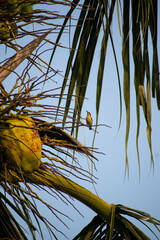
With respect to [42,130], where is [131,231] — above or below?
below

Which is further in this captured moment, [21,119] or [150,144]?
[150,144]

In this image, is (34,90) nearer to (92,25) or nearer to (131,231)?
(131,231)

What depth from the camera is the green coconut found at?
1.65 ft

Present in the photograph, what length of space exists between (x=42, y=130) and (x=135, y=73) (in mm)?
667

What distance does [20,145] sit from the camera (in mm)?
504

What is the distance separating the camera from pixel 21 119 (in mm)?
538

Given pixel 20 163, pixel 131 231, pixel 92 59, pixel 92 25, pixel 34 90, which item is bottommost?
pixel 131 231

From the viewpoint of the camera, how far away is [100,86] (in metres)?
1.15

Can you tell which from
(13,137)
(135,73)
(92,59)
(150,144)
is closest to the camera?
(13,137)

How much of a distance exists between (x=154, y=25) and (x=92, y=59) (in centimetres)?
27

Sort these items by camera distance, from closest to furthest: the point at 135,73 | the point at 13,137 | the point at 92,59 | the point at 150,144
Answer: the point at 13,137, the point at 150,144, the point at 135,73, the point at 92,59

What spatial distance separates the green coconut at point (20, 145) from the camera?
0.50m

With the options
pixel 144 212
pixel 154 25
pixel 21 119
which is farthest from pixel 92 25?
pixel 21 119

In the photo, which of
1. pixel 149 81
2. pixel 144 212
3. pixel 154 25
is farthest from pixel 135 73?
pixel 144 212
